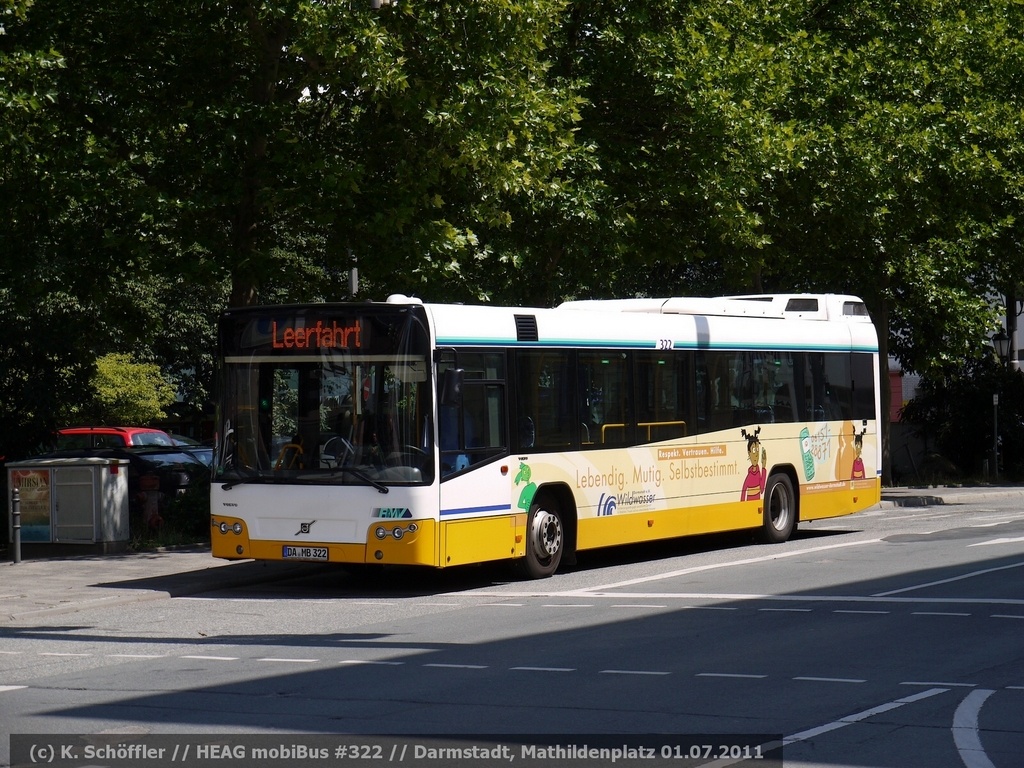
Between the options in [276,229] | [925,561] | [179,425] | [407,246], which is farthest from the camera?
[179,425]

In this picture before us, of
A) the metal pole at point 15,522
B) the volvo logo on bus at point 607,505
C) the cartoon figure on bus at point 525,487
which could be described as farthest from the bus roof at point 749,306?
the metal pole at point 15,522

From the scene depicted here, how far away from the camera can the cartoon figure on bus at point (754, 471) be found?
1950cm

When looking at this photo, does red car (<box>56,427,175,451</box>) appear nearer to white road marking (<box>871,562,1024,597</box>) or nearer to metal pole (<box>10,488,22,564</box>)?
metal pole (<box>10,488,22,564</box>)

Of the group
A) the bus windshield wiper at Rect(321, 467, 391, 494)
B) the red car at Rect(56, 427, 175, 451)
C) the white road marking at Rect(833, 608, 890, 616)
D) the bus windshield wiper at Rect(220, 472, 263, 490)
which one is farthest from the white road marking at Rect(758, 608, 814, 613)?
the red car at Rect(56, 427, 175, 451)

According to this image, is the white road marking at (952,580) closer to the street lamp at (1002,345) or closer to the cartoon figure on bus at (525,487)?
the cartoon figure on bus at (525,487)

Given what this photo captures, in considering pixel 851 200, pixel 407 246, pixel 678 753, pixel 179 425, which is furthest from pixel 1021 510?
pixel 179 425

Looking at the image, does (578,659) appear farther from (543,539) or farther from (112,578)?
(112,578)

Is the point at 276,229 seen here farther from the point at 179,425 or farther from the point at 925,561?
the point at 179,425

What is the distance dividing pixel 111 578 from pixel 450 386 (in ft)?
16.8

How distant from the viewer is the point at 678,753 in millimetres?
7246

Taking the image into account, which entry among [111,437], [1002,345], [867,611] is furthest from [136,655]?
[1002,345]

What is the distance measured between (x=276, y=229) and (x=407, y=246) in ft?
11.3

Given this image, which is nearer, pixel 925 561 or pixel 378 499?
pixel 378 499

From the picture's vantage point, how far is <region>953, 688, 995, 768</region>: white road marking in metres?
7.03
